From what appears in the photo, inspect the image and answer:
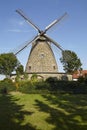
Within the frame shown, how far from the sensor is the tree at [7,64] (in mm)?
76750

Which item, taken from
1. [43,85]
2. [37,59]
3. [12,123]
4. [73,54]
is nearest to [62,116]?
[12,123]

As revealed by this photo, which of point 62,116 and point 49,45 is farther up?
point 49,45

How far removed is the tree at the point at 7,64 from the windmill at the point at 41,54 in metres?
20.5

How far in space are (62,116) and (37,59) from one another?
39559mm

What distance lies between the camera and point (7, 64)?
7800 centimetres

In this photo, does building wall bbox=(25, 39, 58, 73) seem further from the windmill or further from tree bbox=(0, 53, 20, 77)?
tree bbox=(0, 53, 20, 77)

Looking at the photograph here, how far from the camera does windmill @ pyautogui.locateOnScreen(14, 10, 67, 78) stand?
55125 millimetres

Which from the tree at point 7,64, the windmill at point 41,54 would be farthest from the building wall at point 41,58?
the tree at point 7,64

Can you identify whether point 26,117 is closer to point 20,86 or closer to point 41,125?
point 41,125

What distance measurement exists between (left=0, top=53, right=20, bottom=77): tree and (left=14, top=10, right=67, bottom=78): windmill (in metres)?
20.5

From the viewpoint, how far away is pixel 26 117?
16531 mm

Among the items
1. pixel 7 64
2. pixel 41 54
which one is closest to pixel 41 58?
pixel 41 54

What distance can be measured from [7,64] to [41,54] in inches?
957

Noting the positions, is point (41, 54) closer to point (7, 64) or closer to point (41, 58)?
point (41, 58)
